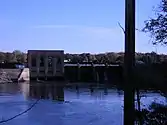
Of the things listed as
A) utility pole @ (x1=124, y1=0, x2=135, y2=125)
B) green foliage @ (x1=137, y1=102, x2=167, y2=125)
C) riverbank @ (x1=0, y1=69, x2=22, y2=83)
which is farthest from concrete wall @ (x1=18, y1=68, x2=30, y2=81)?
utility pole @ (x1=124, y1=0, x2=135, y2=125)

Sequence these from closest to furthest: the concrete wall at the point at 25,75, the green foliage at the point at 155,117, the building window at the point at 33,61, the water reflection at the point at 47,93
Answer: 1. the green foliage at the point at 155,117
2. the water reflection at the point at 47,93
3. the concrete wall at the point at 25,75
4. the building window at the point at 33,61

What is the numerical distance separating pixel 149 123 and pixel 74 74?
113 m

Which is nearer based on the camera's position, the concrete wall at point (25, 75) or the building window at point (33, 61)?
the concrete wall at point (25, 75)

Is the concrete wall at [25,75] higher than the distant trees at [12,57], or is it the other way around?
the distant trees at [12,57]

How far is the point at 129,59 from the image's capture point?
20.3 ft

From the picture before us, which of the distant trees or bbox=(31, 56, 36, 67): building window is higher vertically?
the distant trees

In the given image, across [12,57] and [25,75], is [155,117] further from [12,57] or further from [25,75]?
[12,57]

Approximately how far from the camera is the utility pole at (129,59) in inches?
238

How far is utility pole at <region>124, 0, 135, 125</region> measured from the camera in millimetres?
6043

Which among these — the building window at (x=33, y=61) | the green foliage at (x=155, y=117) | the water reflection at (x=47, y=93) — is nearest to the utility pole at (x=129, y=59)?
the green foliage at (x=155, y=117)

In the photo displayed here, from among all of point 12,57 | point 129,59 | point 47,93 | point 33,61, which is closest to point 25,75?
point 33,61

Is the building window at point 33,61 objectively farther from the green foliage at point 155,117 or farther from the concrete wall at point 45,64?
the green foliage at point 155,117

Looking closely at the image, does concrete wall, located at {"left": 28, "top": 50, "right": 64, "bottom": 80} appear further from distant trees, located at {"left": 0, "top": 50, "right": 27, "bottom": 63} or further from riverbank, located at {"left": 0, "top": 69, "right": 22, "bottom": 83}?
distant trees, located at {"left": 0, "top": 50, "right": 27, "bottom": 63}

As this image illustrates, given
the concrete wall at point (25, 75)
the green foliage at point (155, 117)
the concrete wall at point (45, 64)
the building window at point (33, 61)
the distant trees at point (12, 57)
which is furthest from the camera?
the distant trees at point (12, 57)
